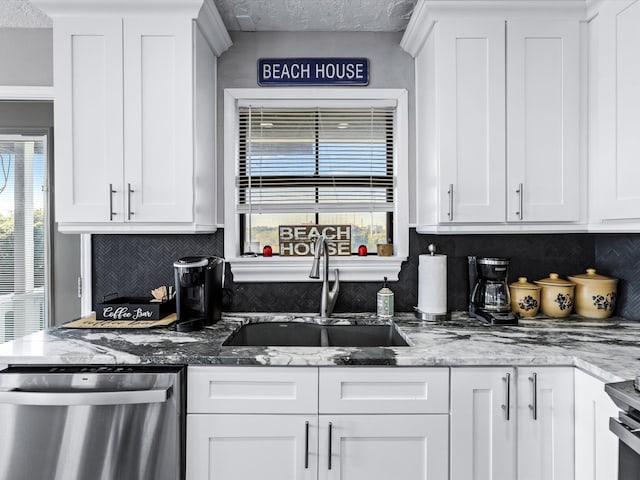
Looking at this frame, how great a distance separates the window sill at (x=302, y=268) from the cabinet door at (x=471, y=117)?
0.49 m

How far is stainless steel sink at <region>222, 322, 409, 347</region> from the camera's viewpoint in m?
2.12

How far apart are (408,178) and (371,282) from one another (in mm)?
615

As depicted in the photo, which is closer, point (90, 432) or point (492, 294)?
point (90, 432)

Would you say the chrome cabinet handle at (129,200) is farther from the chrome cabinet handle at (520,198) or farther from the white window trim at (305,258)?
the chrome cabinet handle at (520,198)

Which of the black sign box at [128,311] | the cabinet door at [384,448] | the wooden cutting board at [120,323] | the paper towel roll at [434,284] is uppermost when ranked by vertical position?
the paper towel roll at [434,284]

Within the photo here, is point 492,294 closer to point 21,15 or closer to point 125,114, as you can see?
point 125,114

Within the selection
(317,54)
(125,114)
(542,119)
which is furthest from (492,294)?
(125,114)

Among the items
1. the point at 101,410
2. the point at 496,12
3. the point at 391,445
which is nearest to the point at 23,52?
the point at 101,410

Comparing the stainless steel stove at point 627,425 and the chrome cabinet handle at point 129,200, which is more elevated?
the chrome cabinet handle at point 129,200

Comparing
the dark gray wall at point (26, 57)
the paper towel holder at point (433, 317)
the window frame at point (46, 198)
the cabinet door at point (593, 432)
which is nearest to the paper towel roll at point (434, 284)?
the paper towel holder at point (433, 317)

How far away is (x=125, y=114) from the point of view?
197 cm

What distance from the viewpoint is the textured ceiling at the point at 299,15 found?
83.0 inches

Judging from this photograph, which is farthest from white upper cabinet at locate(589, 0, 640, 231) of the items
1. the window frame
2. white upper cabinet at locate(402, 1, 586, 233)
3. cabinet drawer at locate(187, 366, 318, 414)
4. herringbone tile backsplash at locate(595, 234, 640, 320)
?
the window frame

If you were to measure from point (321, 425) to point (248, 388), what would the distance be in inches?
11.9
